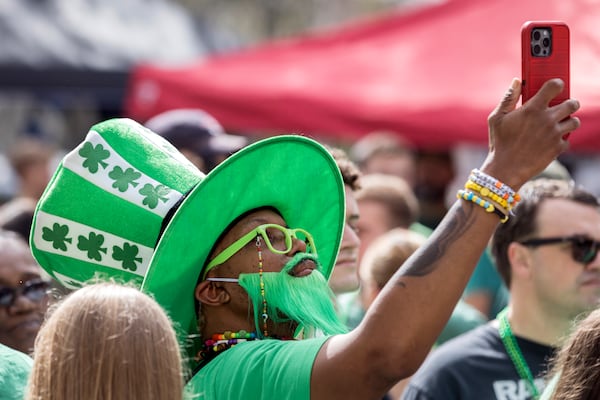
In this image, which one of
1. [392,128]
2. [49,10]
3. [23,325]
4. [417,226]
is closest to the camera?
[23,325]

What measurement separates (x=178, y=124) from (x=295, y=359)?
3.26m

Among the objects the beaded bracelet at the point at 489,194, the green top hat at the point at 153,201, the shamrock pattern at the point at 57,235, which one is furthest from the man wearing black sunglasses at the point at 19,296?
the beaded bracelet at the point at 489,194

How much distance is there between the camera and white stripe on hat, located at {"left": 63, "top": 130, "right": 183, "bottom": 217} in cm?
281

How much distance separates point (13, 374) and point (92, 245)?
388mm

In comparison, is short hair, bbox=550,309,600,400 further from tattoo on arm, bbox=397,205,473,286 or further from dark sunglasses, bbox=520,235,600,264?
dark sunglasses, bbox=520,235,600,264

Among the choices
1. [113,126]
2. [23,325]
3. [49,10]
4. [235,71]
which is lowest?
[23,325]

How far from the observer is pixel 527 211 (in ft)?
14.7

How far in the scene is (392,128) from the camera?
8281 millimetres

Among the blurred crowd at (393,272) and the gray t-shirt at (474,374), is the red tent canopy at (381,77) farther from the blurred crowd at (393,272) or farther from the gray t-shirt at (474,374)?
the gray t-shirt at (474,374)

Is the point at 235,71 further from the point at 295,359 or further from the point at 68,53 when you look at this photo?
the point at 295,359

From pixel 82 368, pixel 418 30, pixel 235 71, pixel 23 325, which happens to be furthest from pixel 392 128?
pixel 82 368

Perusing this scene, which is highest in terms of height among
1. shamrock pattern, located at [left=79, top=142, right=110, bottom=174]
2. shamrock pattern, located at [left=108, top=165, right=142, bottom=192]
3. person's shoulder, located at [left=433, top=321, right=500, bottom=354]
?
shamrock pattern, located at [left=79, top=142, right=110, bottom=174]

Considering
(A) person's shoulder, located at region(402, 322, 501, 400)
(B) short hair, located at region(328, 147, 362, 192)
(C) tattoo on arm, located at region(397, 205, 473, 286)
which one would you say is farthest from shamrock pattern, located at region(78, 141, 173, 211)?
(A) person's shoulder, located at region(402, 322, 501, 400)

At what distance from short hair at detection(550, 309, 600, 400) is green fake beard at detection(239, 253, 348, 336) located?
1.86ft
